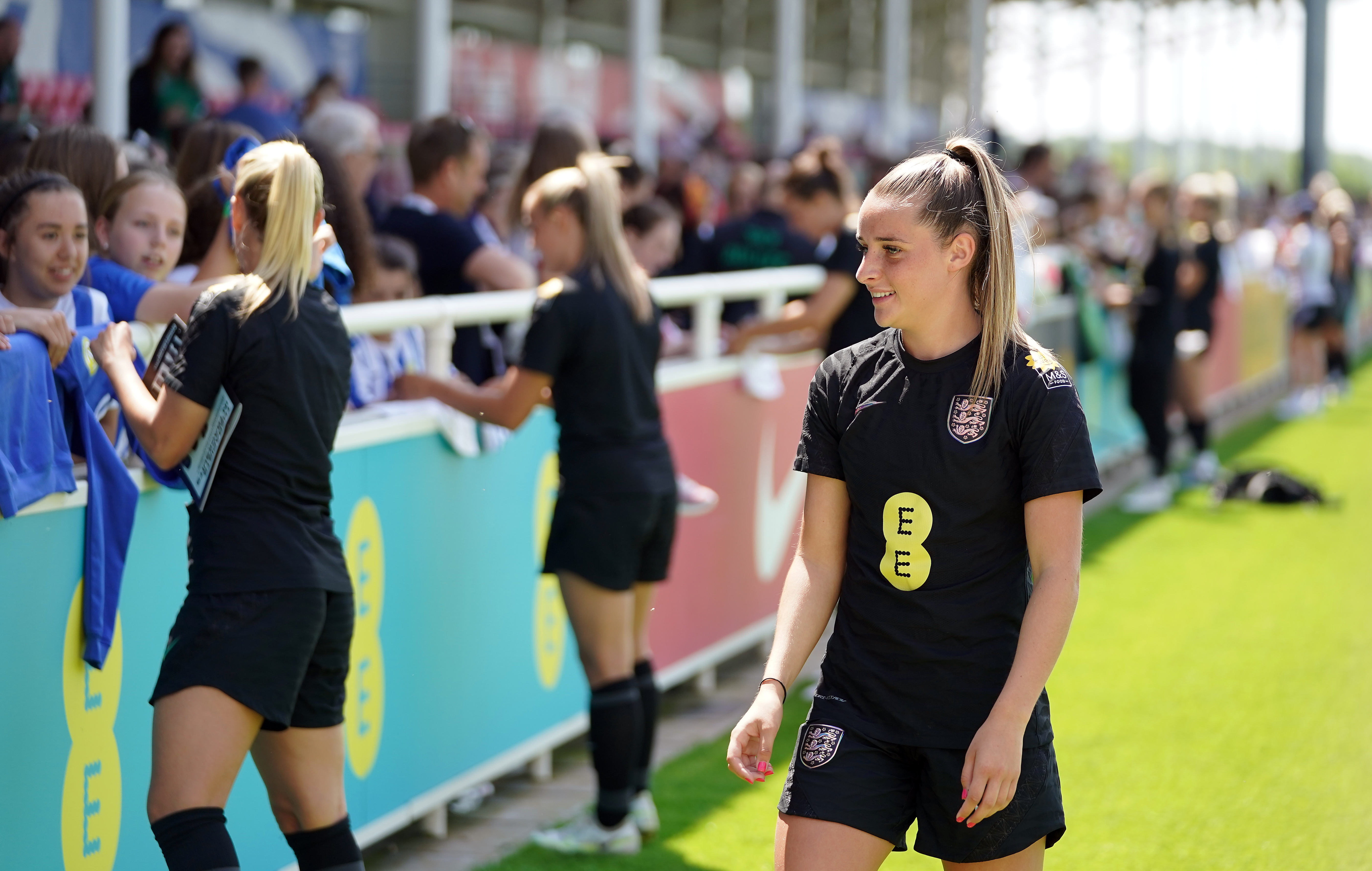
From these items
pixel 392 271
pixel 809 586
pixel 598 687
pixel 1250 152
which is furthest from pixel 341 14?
pixel 1250 152

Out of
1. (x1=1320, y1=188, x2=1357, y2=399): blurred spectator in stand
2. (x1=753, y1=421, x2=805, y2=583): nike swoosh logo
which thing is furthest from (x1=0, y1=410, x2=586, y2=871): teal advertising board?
(x1=1320, y1=188, x2=1357, y2=399): blurred spectator in stand

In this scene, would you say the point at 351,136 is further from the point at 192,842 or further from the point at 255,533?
the point at 192,842

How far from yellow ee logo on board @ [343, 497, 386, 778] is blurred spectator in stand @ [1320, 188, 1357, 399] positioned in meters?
14.7

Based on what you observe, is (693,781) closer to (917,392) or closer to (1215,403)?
(917,392)

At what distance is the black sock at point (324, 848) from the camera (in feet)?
10.3

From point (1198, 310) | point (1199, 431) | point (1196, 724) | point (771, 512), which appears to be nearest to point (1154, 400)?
point (1199, 431)

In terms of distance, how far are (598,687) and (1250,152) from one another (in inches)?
1973

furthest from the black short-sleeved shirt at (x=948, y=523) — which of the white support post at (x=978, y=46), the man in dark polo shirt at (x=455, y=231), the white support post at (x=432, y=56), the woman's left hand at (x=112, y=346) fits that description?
the white support post at (x=978, y=46)

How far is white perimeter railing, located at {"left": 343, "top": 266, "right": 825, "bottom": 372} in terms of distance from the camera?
418 cm

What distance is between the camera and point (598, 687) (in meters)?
4.43

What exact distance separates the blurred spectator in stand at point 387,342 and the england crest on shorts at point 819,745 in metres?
1.98

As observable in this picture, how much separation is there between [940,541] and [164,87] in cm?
796

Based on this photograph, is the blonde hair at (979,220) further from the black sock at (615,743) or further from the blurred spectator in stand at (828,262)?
the blurred spectator in stand at (828,262)

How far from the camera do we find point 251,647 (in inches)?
115
